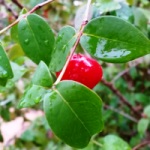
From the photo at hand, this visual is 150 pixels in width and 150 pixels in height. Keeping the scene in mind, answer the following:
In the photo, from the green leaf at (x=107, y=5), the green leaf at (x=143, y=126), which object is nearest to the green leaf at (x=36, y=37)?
the green leaf at (x=107, y=5)

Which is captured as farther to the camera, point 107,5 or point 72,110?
point 107,5

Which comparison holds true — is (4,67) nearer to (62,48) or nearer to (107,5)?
(62,48)

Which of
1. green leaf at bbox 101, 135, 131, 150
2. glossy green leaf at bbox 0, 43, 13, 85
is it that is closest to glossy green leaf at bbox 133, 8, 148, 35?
green leaf at bbox 101, 135, 131, 150

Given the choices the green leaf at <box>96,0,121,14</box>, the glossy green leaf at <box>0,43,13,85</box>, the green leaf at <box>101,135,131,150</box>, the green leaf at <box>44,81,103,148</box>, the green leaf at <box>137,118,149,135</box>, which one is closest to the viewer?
the green leaf at <box>44,81,103,148</box>

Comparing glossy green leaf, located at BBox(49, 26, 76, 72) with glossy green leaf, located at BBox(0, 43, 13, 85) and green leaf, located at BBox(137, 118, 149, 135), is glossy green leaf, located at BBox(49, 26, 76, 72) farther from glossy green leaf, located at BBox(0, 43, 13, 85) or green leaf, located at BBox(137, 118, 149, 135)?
green leaf, located at BBox(137, 118, 149, 135)

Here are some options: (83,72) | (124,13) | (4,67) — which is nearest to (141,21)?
(124,13)
